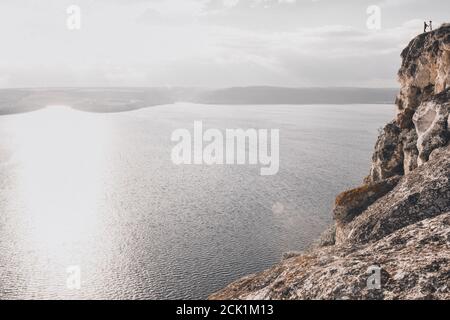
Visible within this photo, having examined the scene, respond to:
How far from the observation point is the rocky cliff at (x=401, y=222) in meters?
18.5

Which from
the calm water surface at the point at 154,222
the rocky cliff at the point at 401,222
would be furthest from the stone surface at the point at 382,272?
the calm water surface at the point at 154,222

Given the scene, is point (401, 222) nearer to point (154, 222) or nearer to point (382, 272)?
point (382, 272)

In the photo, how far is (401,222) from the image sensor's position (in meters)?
29.0

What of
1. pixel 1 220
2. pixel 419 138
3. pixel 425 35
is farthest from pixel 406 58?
pixel 1 220

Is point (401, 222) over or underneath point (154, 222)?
over

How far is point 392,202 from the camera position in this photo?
32250 millimetres

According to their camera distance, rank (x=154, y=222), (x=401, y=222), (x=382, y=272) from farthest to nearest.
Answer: (x=154, y=222) → (x=401, y=222) → (x=382, y=272)

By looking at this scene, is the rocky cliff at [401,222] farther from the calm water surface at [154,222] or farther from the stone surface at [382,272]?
the calm water surface at [154,222]

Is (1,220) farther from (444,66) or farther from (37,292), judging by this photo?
(444,66)

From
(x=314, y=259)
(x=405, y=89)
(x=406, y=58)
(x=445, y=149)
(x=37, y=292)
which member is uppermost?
(x=406, y=58)

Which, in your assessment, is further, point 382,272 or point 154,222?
point 154,222

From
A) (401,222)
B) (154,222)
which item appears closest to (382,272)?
(401,222)

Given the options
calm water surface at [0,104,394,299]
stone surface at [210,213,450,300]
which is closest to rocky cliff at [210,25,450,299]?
stone surface at [210,213,450,300]
